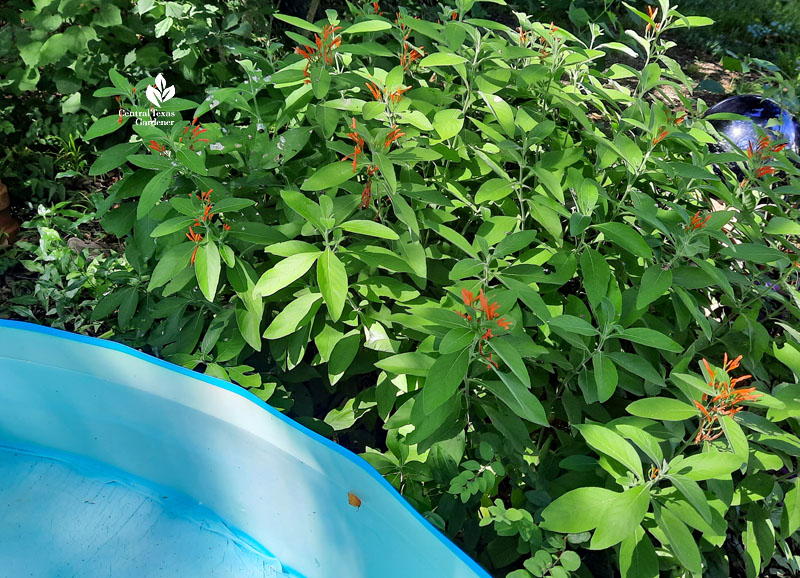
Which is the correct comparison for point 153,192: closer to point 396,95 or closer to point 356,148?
point 356,148

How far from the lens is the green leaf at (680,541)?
3.30 feet

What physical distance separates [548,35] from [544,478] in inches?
44.4

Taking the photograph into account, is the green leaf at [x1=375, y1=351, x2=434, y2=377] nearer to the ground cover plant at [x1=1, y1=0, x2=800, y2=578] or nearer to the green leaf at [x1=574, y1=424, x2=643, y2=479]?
the ground cover plant at [x1=1, y1=0, x2=800, y2=578]

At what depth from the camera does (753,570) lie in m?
1.30

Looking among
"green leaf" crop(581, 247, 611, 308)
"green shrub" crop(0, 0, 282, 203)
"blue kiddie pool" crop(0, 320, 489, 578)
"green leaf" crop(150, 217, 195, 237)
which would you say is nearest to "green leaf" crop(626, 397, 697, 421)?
"green leaf" crop(581, 247, 611, 308)

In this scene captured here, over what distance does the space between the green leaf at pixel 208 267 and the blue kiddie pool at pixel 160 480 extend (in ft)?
0.70

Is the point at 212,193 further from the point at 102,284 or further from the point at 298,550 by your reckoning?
the point at 102,284

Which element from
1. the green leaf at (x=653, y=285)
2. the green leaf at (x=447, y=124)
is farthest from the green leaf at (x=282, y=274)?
the green leaf at (x=653, y=285)

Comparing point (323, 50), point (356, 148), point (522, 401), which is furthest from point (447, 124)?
point (522, 401)

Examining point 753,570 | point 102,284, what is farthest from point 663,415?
point 102,284

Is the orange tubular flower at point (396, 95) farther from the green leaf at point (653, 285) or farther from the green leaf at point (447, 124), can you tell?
the green leaf at point (653, 285)

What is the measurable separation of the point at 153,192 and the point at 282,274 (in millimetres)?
356

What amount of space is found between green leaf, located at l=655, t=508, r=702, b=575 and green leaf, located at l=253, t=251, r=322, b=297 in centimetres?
76

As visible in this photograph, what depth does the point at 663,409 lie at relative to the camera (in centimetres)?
112
